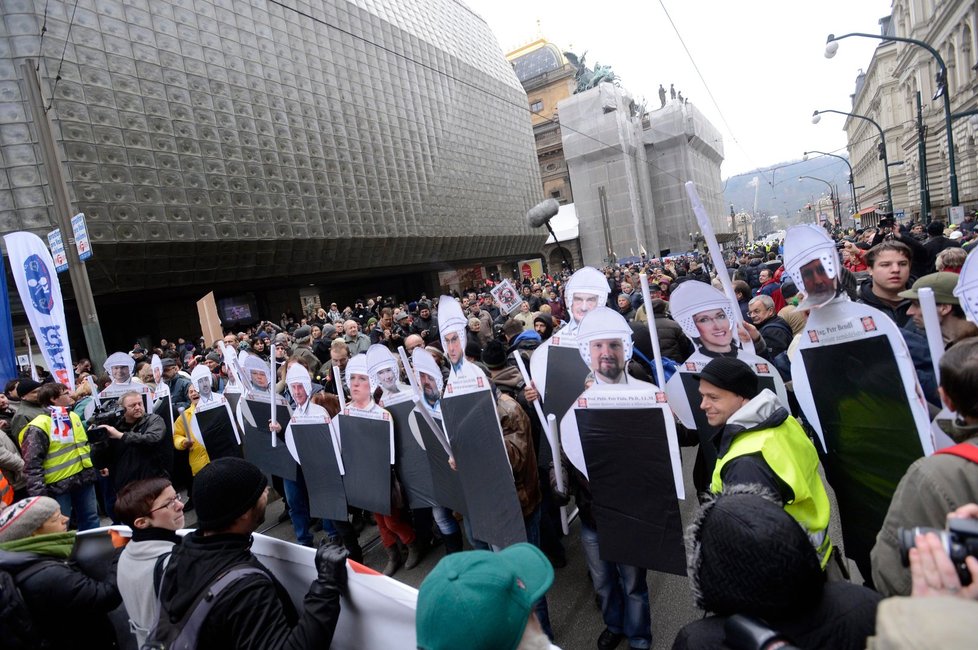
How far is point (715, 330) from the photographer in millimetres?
3092

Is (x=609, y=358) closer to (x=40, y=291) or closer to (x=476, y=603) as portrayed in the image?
(x=476, y=603)

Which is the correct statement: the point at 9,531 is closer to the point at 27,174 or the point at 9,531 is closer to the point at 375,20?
the point at 27,174

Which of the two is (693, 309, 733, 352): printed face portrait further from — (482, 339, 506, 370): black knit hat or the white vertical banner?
the white vertical banner

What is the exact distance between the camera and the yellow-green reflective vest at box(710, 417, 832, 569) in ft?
6.12

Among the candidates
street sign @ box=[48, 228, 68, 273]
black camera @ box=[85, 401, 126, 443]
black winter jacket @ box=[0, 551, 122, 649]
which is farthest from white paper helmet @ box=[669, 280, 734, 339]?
street sign @ box=[48, 228, 68, 273]

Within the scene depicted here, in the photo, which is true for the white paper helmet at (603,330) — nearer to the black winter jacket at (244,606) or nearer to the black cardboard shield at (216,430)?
the black winter jacket at (244,606)

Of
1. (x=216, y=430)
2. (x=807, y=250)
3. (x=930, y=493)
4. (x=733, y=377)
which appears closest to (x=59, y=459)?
(x=216, y=430)

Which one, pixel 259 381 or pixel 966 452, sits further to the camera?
pixel 259 381

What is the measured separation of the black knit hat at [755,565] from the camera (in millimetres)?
1190

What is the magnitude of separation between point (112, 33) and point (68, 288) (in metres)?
8.33

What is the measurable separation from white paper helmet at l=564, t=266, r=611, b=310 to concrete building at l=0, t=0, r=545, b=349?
29.4ft

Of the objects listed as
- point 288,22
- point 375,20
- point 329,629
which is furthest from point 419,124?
point 329,629

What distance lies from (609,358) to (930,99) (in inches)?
1754

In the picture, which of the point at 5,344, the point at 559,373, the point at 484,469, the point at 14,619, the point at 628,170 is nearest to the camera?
the point at 14,619
